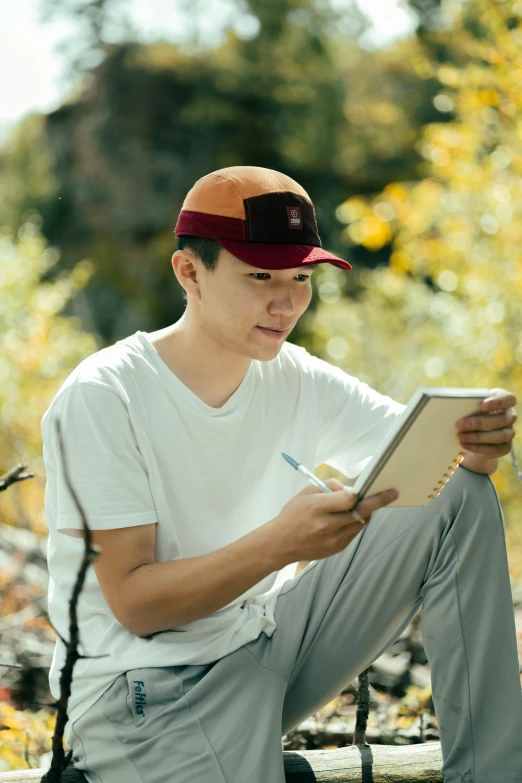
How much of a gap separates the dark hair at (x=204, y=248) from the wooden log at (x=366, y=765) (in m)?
1.11

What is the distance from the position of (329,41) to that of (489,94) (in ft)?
67.4

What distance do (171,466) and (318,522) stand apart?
44 centimetres

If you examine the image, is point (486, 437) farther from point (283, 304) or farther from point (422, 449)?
point (283, 304)

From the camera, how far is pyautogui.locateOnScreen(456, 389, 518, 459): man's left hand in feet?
5.68

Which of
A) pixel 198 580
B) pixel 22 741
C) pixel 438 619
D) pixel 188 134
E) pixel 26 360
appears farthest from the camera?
pixel 188 134

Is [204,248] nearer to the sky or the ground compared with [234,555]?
nearer to the sky

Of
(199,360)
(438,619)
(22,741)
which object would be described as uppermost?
(199,360)

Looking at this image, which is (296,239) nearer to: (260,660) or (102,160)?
(260,660)

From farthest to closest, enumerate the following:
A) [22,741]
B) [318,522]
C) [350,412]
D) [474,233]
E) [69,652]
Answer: [474,233], [22,741], [350,412], [318,522], [69,652]

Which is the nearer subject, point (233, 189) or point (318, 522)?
point (318, 522)

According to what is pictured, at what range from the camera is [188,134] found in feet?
80.9

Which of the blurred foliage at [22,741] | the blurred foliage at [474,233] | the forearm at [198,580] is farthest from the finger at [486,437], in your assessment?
the blurred foliage at [474,233]

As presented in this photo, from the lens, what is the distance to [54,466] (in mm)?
1840

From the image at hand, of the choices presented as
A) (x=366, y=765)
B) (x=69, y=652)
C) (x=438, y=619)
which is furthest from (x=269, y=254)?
(x=366, y=765)
